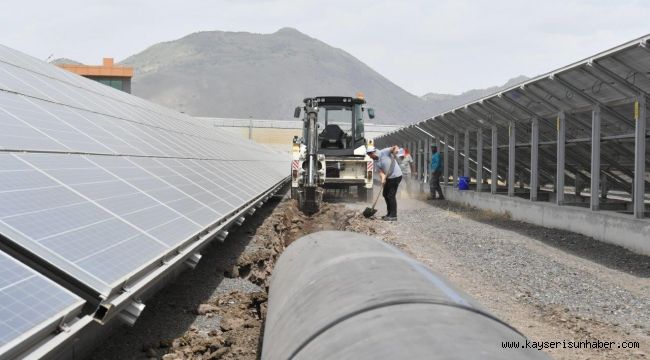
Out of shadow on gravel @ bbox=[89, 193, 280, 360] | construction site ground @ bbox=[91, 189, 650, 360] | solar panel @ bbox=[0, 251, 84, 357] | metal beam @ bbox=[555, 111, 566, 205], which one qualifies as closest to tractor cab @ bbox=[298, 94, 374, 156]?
construction site ground @ bbox=[91, 189, 650, 360]

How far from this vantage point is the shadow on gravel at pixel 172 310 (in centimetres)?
516

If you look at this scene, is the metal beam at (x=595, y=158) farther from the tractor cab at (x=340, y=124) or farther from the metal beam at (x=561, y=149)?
the tractor cab at (x=340, y=124)

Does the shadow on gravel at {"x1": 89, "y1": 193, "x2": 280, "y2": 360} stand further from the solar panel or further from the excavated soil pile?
the solar panel

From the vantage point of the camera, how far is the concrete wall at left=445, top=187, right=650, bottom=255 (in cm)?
1067

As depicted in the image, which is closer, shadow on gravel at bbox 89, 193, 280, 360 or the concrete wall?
shadow on gravel at bbox 89, 193, 280, 360

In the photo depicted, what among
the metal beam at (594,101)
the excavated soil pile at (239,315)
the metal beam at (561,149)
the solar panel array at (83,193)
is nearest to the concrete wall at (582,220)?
the metal beam at (561,149)

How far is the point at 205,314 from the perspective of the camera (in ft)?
21.2

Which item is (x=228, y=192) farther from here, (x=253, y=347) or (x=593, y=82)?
(x=593, y=82)

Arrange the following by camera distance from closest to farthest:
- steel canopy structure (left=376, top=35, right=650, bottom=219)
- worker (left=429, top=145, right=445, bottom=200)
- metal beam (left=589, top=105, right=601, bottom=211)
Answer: steel canopy structure (left=376, top=35, right=650, bottom=219) → metal beam (left=589, top=105, right=601, bottom=211) → worker (left=429, top=145, right=445, bottom=200)

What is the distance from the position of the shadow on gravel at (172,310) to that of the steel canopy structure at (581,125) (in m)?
7.54

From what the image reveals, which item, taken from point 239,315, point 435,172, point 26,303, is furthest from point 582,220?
point 26,303

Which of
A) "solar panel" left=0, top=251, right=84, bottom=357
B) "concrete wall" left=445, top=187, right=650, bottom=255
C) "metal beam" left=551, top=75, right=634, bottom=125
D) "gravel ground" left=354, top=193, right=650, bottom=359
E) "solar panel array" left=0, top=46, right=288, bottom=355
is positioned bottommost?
"gravel ground" left=354, top=193, right=650, bottom=359

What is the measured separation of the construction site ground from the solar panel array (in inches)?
37.1

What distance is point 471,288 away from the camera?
8.02 metres
